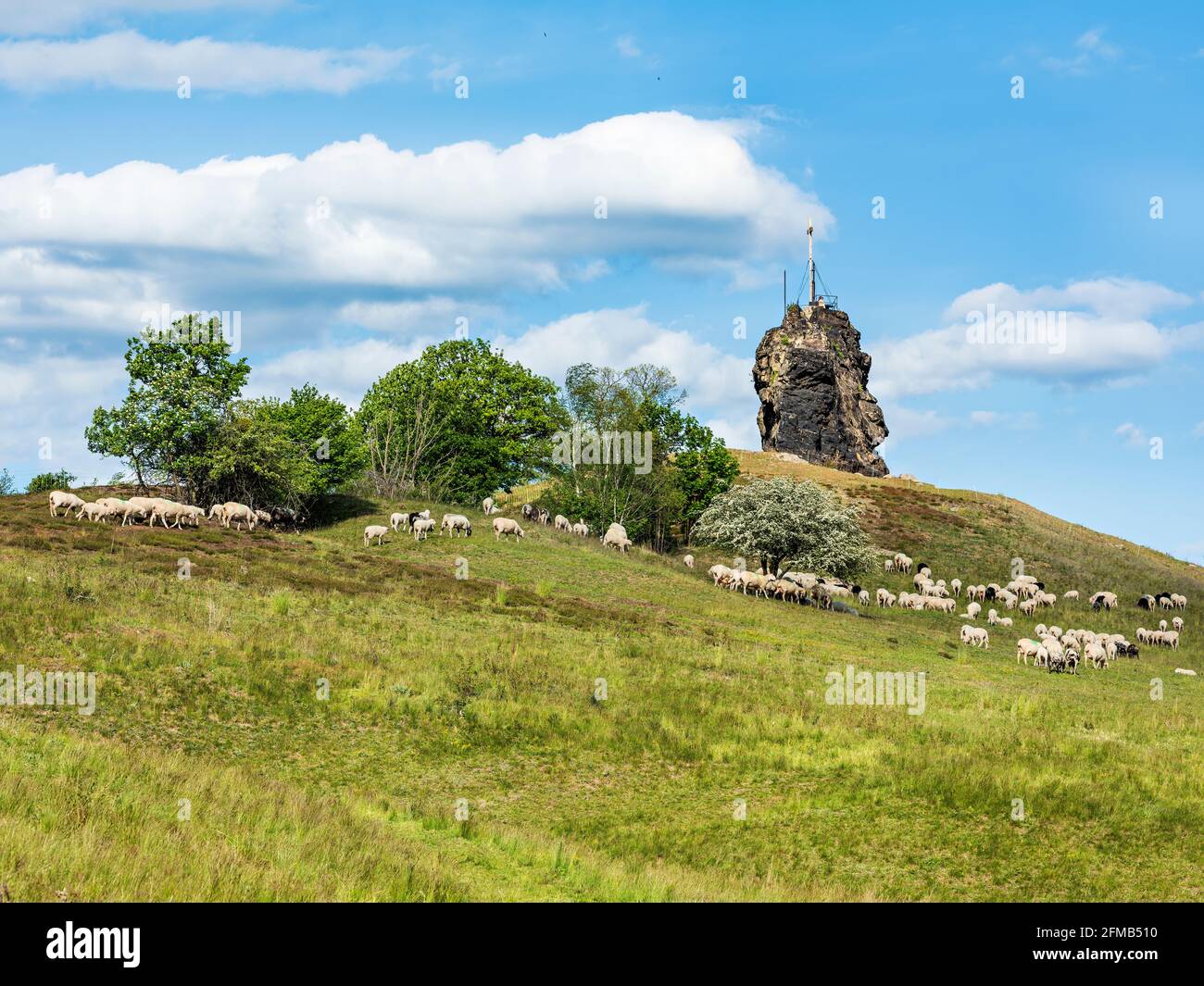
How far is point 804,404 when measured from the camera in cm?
15962

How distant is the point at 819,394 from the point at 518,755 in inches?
5521

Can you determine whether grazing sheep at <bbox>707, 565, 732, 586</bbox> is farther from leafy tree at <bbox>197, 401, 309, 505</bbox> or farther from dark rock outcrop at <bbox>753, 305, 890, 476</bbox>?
dark rock outcrop at <bbox>753, 305, 890, 476</bbox>

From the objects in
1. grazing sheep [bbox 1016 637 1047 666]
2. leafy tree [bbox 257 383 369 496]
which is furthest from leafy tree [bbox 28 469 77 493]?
grazing sheep [bbox 1016 637 1047 666]

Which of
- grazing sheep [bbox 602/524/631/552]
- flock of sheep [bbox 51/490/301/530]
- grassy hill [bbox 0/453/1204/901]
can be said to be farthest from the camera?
grazing sheep [bbox 602/524/631/552]

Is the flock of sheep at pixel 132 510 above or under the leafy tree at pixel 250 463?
under

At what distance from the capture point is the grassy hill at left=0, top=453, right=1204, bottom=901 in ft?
50.0

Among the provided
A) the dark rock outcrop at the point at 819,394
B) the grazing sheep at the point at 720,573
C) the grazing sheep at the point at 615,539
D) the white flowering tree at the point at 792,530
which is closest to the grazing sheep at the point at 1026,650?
the white flowering tree at the point at 792,530

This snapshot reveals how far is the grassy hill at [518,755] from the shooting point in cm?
1525

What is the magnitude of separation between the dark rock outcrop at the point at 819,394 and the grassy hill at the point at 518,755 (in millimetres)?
Answer: 110675

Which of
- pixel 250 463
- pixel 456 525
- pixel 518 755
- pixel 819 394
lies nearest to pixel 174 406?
pixel 250 463

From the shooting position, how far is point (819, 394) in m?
160

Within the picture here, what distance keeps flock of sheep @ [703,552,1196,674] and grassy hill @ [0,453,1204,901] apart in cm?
224

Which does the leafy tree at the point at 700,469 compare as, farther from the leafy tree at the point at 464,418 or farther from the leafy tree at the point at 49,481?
the leafy tree at the point at 49,481
